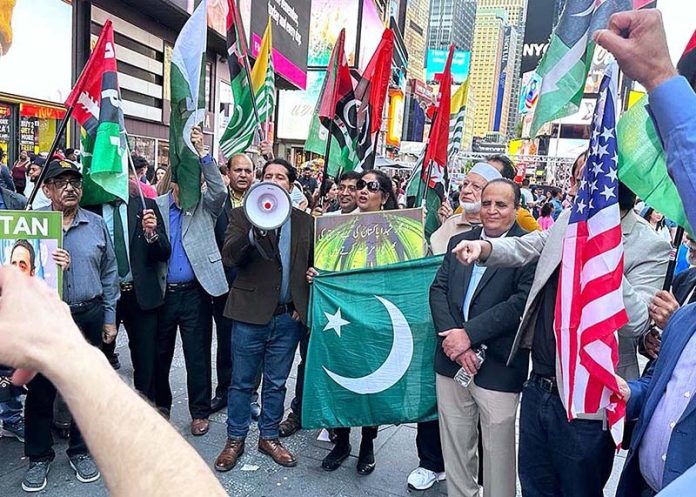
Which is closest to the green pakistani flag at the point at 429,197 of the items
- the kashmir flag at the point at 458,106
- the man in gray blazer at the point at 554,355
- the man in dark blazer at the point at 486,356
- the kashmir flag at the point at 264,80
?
the kashmir flag at the point at 458,106

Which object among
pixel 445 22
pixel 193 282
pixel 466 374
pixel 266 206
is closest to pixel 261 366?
pixel 193 282

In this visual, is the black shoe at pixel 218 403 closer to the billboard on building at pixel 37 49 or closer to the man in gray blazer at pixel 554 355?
the man in gray blazer at pixel 554 355

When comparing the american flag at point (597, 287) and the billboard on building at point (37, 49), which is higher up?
the billboard on building at point (37, 49)

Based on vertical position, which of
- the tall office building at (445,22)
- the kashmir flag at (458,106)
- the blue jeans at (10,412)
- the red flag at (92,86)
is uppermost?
the tall office building at (445,22)

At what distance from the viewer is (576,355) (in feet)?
7.51

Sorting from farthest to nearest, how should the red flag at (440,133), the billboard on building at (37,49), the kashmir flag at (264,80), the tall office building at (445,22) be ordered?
the tall office building at (445,22), the billboard on building at (37,49), the kashmir flag at (264,80), the red flag at (440,133)

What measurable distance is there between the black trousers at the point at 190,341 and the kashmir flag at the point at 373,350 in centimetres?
100

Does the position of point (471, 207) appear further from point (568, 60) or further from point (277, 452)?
point (277, 452)

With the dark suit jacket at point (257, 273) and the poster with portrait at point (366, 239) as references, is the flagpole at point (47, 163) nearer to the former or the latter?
the dark suit jacket at point (257, 273)

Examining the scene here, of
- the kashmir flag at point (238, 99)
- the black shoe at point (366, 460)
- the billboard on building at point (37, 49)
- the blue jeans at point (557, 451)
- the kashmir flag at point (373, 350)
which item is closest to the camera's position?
the blue jeans at point (557, 451)

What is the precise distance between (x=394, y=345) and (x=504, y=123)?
154 meters

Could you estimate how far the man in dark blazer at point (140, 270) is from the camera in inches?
157

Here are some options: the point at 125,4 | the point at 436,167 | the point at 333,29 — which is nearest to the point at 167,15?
the point at 125,4

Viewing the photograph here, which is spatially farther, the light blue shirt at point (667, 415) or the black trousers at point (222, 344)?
the black trousers at point (222, 344)
